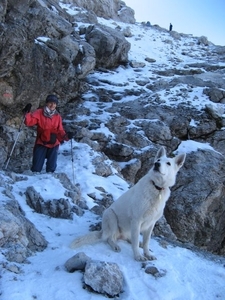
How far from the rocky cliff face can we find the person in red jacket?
0.95 m

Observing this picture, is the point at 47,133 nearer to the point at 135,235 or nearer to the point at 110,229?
the point at 110,229

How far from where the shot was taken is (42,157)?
30.0 ft

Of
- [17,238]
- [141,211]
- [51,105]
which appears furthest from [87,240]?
[51,105]

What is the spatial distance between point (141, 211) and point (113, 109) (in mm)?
10940

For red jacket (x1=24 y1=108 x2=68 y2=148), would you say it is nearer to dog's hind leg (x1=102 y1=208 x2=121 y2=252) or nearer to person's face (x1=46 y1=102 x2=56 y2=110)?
person's face (x1=46 y1=102 x2=56 y2=110)

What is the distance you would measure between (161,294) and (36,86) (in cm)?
1078

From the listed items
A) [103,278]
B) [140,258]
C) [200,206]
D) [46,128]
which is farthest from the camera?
[200,206]

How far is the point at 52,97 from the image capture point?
8648mm

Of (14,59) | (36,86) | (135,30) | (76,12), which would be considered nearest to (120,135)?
(36,86)

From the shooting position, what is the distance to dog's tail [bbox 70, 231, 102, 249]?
5.16 metres

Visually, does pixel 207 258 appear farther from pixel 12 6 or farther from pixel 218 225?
pixel 12 6

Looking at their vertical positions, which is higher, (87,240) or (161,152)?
(161,152)

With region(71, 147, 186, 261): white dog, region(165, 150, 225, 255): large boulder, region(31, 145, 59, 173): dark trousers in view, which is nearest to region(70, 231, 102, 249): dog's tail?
region(71, 147, 186, 261): white dog

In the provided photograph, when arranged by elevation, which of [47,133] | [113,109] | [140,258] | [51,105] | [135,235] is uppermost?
[113,109]
